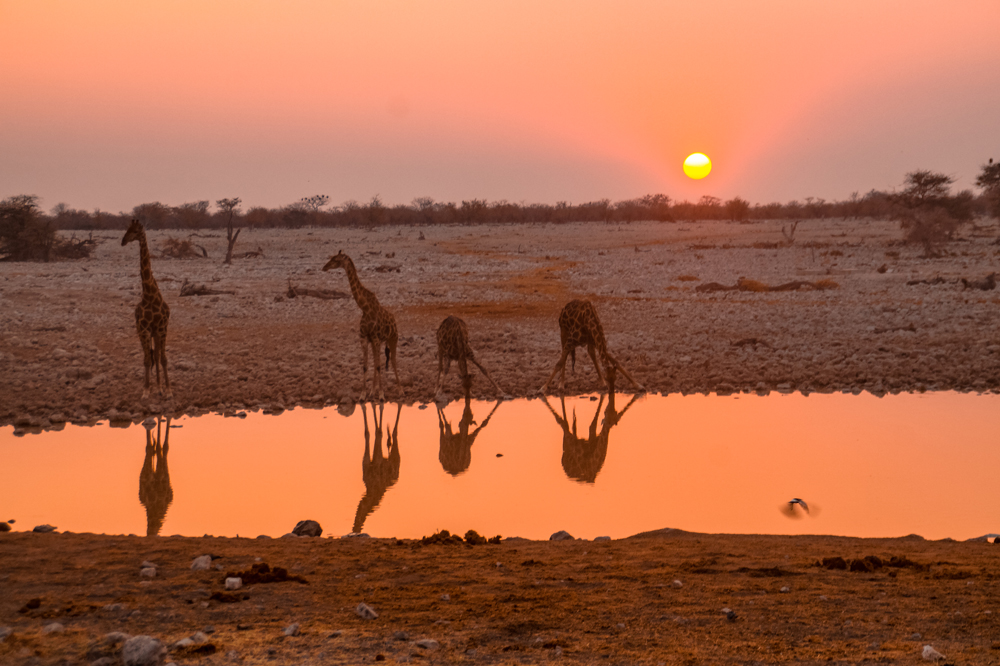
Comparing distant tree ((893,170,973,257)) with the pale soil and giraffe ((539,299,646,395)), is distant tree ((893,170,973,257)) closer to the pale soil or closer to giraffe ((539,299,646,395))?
the pale soil

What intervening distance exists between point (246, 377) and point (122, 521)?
580 centimetres

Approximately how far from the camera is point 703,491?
892 centimetres

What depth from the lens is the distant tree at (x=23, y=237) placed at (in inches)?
1277

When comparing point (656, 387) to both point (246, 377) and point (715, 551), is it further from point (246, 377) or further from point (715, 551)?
point (715, 551)

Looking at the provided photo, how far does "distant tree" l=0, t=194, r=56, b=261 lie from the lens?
1277 inches

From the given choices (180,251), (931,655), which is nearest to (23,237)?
(180,251)

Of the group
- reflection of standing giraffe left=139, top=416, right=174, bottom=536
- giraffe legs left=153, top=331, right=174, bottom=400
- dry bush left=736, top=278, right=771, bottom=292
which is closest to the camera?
reflection of standing giraffe left=139, top=416, right=174, bottom=536

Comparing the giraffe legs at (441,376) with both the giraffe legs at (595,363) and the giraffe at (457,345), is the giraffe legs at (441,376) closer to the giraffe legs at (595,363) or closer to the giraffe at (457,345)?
the giraffe at (457,345)

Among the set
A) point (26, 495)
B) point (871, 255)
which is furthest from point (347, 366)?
point (871, 255)

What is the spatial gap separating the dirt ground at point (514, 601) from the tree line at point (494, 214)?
95.3 feet

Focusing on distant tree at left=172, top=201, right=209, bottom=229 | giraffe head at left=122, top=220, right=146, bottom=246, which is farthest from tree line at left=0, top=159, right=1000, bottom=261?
giraffe head at left=122, top=220, right=146, bottom=246

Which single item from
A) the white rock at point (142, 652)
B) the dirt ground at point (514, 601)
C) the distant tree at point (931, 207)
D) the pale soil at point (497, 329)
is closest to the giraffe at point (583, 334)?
the pale soil at point (497, 329)

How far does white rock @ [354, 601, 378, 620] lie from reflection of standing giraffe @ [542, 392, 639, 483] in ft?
15.4

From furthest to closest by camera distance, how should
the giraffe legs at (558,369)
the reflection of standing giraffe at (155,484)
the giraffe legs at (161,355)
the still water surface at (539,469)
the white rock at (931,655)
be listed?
the giraffe legs at (558,369), the giraffe legs at (161,355), the reflection of standing giraffe at (155,484), the still water surface at (539,469), the white rock at (931,655)
